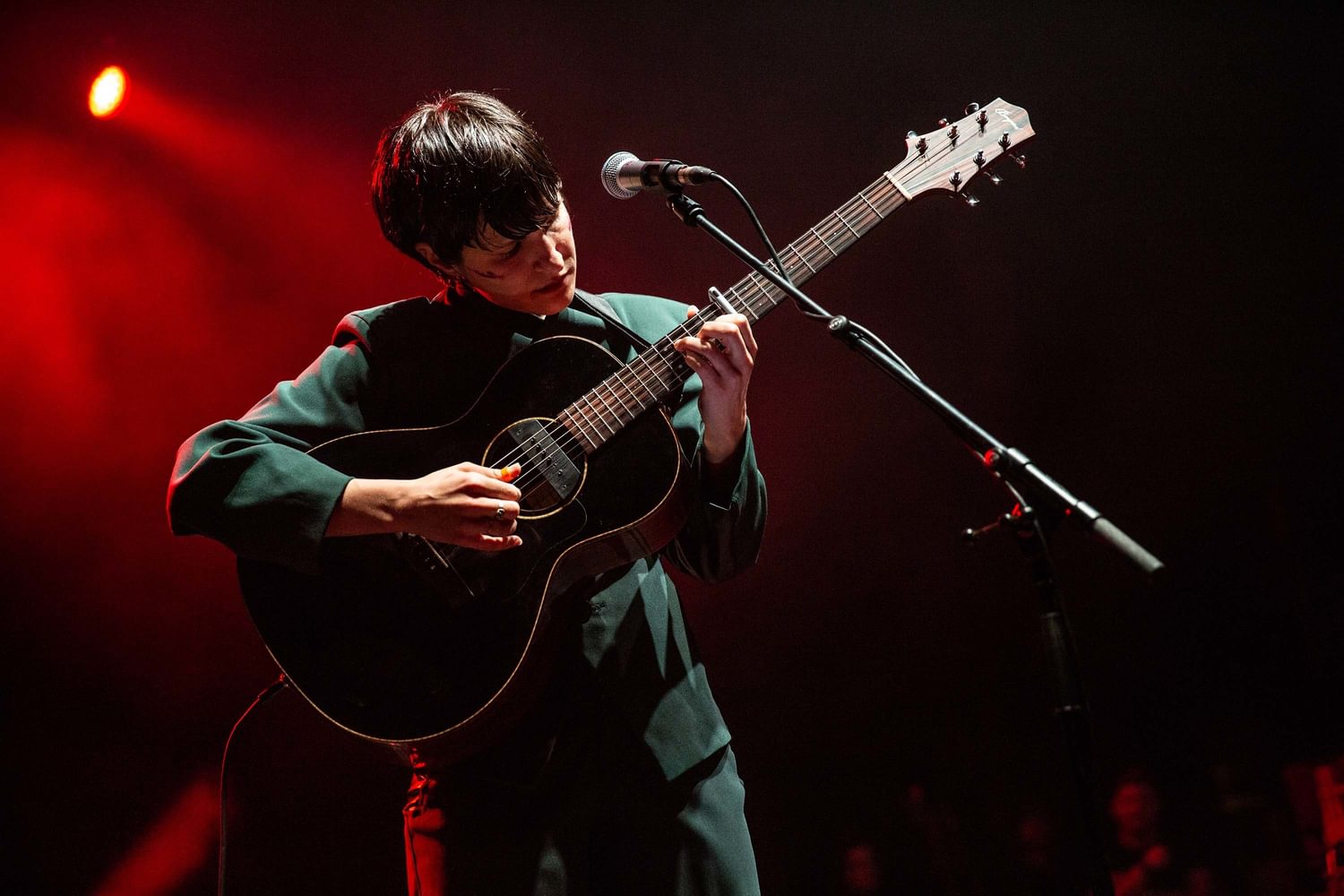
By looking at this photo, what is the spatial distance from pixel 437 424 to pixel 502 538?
0.35 meters

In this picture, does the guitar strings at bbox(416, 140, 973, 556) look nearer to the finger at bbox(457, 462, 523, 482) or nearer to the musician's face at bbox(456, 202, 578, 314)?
the finger at bbox(457, 462, 523, 482)

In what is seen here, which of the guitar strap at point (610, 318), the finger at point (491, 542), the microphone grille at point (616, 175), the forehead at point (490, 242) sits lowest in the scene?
the finger at point (491, 542)

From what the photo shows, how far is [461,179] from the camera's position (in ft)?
6.36

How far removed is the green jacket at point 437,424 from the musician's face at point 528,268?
0.18 feet

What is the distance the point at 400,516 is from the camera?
1.74 metres

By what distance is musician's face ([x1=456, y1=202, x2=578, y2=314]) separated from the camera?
1.95m

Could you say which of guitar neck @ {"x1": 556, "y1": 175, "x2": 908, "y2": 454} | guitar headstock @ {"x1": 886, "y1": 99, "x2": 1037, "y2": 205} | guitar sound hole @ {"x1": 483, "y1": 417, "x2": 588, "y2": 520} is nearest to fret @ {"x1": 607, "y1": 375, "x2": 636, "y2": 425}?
guitar neck @ {"x1": 556, "y1": 175, "x2": 908, "y2": 454}

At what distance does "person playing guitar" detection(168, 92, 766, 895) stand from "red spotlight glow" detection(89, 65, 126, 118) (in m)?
2.40

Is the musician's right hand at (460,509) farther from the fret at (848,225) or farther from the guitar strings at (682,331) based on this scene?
the fret at (848,225)

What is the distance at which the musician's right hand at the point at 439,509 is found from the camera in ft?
5.64

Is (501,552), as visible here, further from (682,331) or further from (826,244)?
(826,244)

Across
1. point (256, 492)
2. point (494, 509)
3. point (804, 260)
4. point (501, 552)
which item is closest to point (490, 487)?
point (494, 509)

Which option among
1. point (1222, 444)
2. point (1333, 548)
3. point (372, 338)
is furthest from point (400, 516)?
point (1333, 548)

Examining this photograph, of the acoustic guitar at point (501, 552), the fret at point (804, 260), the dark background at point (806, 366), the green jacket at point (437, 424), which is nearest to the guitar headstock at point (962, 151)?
the acoustic guitar at point (501, 552)
